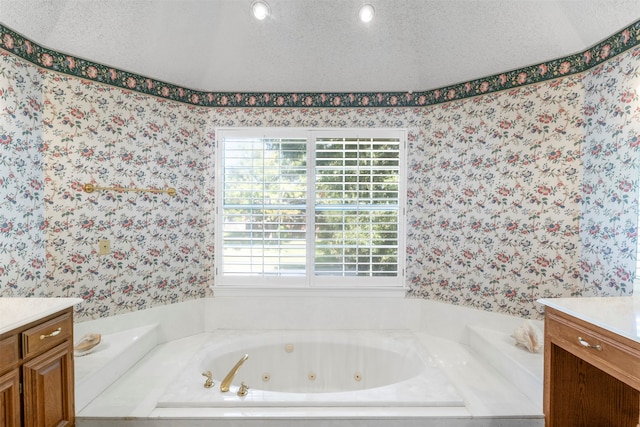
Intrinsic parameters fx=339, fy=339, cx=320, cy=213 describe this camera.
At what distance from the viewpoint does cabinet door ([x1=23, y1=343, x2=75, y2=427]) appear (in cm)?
145

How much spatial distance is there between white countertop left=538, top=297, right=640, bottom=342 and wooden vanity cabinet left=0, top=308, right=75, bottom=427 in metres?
2.34

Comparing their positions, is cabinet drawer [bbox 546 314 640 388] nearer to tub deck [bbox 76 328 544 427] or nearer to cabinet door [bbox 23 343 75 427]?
tub deck [bbox 76 328 544 427]

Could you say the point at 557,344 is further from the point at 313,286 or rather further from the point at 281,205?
the point at 281,205

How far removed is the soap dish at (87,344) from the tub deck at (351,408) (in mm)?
53

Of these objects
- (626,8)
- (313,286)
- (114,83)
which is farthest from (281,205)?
(626,8)

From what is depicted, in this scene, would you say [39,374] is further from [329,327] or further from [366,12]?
[366,12]

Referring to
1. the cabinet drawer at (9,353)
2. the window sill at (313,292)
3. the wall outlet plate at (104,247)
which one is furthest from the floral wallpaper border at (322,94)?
the cabinet drawer at (9,353)

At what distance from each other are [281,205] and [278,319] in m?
0.98

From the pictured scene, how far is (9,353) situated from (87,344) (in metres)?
0.92

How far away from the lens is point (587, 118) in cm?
226

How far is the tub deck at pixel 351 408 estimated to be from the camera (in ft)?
5.84

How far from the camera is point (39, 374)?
4.89 feet

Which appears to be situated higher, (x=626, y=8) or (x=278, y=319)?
(x=626, y=8)

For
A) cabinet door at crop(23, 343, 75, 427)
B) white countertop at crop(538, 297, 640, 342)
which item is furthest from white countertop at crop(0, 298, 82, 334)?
white countertop at crop(538, 297, 640, 342)
